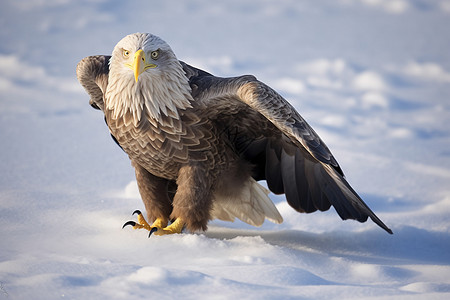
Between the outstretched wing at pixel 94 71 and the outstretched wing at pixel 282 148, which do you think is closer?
the outstretched wing at pixel 282 148

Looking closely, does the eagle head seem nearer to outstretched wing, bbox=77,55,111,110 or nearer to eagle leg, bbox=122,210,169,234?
outstretched wing, bbox=77,55,111,110

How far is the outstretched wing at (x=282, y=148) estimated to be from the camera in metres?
4.13

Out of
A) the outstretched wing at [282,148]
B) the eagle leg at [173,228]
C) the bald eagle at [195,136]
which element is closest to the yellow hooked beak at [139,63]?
the bald eagle at [195,136]

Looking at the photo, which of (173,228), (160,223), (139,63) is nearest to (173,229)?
(173,228)

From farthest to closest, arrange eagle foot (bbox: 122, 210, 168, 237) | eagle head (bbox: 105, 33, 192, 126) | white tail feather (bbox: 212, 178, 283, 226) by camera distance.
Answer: white tail feather (bbox: 212, 178, 283, 226) < eagle foot (bbox: 122, 210, 168, 237) < eagle head (bbox: 105, 33, 192, 126)

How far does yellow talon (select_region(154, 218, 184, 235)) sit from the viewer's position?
14.8ft

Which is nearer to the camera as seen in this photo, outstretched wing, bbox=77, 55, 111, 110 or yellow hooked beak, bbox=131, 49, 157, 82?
yellow hooked beak, bbox=131, 49, 157, 82

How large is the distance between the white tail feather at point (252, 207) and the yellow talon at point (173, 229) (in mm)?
525

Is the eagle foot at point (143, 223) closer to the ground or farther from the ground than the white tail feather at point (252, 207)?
closer to the ground

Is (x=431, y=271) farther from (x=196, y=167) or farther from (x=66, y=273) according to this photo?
(x=66, y=273)

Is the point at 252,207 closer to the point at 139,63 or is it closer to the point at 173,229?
the point at 173,229

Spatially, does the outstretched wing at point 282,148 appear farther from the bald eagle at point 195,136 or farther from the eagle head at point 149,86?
the eagle head at point 149,86

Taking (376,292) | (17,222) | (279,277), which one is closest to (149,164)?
(17,222)

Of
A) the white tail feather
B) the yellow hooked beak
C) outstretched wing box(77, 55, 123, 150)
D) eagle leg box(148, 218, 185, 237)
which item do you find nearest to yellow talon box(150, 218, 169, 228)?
eagle leg box(148, 218, 185, 237)
